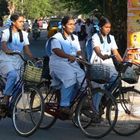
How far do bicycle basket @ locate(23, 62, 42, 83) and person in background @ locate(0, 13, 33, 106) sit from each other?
17.7 inches

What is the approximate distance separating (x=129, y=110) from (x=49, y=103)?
4.04ft

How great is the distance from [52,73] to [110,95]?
3.65ft

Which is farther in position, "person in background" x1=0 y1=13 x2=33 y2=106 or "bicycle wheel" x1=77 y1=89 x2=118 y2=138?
"person in background" x1=0 y1=13 x2=33 y2=106

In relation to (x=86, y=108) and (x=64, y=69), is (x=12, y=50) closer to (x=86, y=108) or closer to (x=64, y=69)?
(x=64, y=69)

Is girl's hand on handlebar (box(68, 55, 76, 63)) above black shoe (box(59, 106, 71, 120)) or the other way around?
above

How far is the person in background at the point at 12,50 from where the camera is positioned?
8.55 meters

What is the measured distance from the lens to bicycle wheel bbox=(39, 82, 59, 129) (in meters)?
8.45

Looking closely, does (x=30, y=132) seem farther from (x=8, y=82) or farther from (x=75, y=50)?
(x=75, y=50)

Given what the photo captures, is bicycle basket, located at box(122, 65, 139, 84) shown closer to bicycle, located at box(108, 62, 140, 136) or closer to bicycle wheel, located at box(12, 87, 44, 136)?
bicycle, located at box(108, 62, 140, 136)

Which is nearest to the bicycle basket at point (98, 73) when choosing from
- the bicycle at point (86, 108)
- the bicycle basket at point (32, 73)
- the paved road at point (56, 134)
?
the bicycle at point (86, 108)

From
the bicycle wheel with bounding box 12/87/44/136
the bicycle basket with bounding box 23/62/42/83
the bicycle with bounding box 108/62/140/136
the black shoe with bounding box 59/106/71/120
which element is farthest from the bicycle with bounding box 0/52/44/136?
the bicycle with bounding box 108/62/140/136

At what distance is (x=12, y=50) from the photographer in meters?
8.62

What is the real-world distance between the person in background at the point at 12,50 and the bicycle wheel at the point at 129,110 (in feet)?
5.04

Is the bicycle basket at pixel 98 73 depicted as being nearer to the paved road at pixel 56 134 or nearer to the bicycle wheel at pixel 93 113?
the bicycle wheel at pixel 93 113
